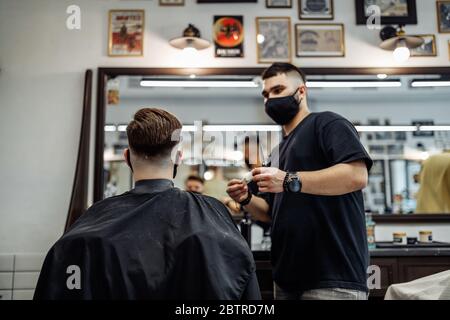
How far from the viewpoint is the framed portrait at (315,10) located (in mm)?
2811

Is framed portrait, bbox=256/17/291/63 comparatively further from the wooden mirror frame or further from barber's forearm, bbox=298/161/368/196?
barber's forearm, bbox=298/161/368/196

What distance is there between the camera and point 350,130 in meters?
1.51

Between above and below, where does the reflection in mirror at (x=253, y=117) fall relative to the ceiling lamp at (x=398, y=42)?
below

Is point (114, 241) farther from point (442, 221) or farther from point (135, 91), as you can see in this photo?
point (442, 221)

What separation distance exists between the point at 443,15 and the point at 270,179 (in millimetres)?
2265

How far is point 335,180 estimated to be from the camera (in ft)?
4.64

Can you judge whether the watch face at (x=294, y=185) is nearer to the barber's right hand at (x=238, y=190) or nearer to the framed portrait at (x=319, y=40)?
the barber's right hand at (x=238, y=190)

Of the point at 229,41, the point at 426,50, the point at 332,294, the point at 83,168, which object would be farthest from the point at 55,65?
the point at 426,50

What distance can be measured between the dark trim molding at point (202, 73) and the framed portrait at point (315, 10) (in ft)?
1.29

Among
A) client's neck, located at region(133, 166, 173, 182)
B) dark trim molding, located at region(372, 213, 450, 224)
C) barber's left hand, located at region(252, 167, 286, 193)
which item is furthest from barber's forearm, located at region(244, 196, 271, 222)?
dark trim molding, located at region(372, 213, 450, 224)

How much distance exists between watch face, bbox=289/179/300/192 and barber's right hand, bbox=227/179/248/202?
317 millimetres

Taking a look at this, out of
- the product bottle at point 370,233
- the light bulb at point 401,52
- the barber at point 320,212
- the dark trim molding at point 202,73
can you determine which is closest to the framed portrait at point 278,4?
the dark trim molding at point 202,73

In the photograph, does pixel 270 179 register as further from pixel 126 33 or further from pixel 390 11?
pixel 390 11

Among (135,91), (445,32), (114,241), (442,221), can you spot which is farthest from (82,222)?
(445,32)
